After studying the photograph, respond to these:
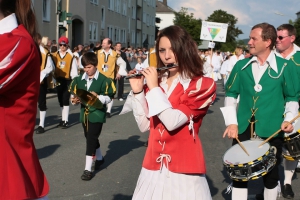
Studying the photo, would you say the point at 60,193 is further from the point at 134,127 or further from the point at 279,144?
the point at 134,127

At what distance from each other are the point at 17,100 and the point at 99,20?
46938 mm

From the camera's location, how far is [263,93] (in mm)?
5059

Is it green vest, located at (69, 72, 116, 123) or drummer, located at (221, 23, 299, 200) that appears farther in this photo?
green vest, located at (69, 72, 116, 123)

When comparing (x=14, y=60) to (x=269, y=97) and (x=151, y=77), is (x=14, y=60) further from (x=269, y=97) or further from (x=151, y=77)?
(x=269, y=97)

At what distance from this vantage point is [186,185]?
3.51 m

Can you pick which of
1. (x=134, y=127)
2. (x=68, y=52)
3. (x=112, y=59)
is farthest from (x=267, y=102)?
(x=112, y=59)

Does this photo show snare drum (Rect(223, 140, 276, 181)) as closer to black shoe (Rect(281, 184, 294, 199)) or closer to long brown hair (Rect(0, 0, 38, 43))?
black shoe (Rect(281, 184, 294, 199))

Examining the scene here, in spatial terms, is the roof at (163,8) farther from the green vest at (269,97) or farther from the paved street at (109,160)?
the green vest at (269,97)

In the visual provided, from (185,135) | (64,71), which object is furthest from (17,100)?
(64,71)

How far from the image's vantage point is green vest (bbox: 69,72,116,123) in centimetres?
704

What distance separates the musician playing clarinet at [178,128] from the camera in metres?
3.50

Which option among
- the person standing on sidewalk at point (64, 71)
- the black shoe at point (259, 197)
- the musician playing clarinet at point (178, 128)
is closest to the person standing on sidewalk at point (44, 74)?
the person standing on sidewalk at point (64, 71)

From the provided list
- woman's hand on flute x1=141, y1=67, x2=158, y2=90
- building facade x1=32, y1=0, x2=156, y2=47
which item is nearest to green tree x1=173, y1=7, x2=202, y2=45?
building facade x1=32, y1=0, x2=156, y2=47

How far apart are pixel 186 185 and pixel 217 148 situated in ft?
19.2
